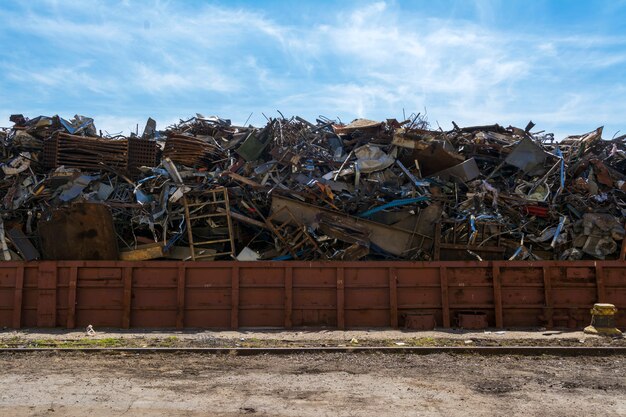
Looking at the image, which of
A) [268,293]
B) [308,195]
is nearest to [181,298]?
[268,293]

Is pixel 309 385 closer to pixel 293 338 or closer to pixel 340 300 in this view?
pixel 293 338

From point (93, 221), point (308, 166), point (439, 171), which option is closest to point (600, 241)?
point (439, 171)

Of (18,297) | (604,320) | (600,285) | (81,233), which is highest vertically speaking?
(81,233)

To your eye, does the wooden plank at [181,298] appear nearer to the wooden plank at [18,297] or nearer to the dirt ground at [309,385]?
the dirt ground at [309,385]

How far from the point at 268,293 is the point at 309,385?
5106mm

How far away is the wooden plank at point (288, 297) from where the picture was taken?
12.1 m

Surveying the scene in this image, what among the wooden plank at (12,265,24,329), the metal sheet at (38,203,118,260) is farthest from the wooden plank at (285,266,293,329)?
the wooden plank at (12,265,24,329)

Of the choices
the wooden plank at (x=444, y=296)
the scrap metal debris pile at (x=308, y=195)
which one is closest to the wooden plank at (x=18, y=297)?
the scrap metal debris pile at (x=308, y=195)

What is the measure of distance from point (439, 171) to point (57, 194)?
33.2ft

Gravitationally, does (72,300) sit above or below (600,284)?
below

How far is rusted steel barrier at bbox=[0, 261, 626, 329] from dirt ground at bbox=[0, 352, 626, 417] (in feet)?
8.74

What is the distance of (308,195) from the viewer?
1369 cm

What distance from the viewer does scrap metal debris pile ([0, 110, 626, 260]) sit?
13359 millimetres

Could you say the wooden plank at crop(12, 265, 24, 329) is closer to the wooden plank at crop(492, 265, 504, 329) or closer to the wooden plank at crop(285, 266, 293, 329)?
the wooden plank at crop(285, 266, 293, 329)
